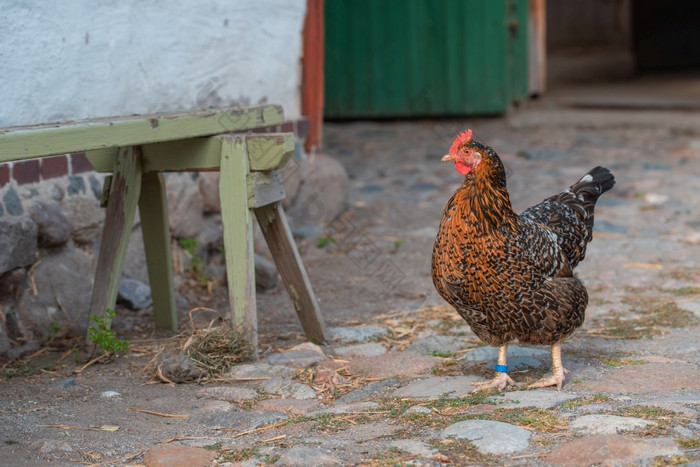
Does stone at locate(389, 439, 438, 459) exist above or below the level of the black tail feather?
below

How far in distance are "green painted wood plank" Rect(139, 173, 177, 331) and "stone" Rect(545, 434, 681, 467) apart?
2.19 m

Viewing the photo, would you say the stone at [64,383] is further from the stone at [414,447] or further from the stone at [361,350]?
the stone at [414,447]

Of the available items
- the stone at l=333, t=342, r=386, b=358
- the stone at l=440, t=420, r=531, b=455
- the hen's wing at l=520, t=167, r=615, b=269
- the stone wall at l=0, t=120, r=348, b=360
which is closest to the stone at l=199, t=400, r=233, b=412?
the stone at l=333, t=342, r=386, b=358

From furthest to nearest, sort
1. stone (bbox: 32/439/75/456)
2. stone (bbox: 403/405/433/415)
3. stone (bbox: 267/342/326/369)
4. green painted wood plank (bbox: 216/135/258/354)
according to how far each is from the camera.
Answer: stone (bbox: 267/342/326/369)
green painted wood plank (bbox: 216/135/258/354)
stone (bbox: 403/405/433/415)
stone (bbox: 32/439/75/456)

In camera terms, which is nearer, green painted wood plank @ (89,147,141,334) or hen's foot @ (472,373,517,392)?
hen's foot @ (472,373,517,392)

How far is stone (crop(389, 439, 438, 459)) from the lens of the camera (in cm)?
264

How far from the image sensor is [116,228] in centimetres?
384

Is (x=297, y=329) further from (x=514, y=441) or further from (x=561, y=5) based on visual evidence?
(x=561, y=5)

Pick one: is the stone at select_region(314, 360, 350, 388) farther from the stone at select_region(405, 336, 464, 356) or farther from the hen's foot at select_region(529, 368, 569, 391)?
the hen's foot at select_region(529, 368, 569, 391)

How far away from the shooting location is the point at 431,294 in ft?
16.1

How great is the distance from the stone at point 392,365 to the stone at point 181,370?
64 centimetres

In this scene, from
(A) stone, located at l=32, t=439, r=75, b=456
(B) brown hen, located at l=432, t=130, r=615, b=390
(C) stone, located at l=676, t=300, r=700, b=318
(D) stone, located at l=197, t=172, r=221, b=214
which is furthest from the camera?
(D) stone, located at l=197, t=172, r=221, b=214

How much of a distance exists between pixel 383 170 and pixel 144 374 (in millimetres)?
4568

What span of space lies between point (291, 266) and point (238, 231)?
1.40ft
